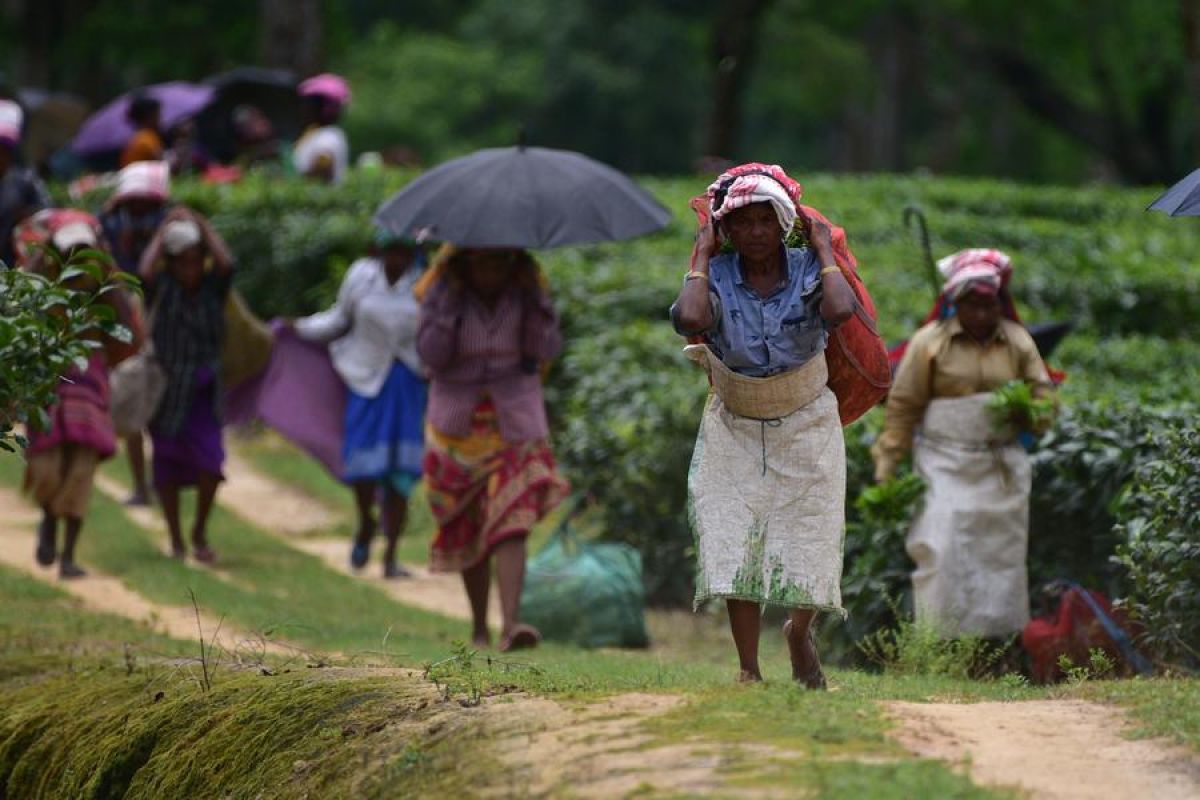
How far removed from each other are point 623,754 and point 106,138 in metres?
16.6

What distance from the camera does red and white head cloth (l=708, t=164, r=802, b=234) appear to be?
655 centimetres

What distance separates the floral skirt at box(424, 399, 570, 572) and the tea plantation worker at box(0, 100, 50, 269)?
3.45 meters

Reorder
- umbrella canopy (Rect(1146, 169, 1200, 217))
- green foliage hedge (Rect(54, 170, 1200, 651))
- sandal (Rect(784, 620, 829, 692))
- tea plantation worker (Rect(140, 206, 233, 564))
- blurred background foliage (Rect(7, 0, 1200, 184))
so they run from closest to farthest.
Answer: sandal (Rect(784, 620, 829, 692))
umbrella canopy (Rect(1146, 169, 1200, 217))
green foliage hedge (Rect(54, 170, 1200, 651))
tea plantation worker (Rect(140, 206, 233, 564))
blurred background foliage (Rect(7, 0, 1200, 184))

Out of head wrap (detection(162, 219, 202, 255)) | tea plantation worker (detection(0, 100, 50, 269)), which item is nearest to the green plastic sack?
head wrap (detection(162, 219, 202, 255))

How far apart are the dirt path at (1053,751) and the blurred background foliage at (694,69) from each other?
60.5 ft

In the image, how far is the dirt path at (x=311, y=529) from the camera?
11.6m

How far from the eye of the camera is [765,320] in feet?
A: 21.9

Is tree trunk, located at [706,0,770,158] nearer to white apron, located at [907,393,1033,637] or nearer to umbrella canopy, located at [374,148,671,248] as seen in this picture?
umbrella canopy, located at [374,148,671,248]

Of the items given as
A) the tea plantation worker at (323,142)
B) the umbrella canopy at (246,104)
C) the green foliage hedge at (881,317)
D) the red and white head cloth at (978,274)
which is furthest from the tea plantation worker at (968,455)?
the umbrella canopy at (246,104)

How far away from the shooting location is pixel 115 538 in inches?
494

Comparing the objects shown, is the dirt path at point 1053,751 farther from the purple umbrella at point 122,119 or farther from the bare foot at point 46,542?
the purple umbrella at point 122,119

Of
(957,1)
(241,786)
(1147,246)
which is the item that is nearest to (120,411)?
(241,786)

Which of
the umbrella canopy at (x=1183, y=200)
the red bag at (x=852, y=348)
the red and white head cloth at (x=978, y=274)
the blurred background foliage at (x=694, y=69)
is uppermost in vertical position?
the blurred background foliage at (x=694, y=69)

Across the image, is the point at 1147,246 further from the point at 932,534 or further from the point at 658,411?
the point at 932,534
